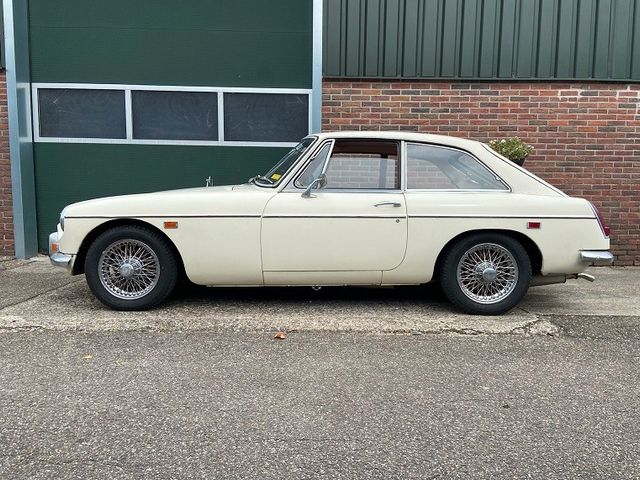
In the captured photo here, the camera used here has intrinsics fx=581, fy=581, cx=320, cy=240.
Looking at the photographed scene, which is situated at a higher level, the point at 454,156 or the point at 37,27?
the point at 37,27

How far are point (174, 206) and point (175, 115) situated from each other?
136 inches

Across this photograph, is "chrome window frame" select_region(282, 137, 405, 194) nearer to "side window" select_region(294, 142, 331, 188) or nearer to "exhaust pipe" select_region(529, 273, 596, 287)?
"side window" select_region(294, 142, 331, 188)

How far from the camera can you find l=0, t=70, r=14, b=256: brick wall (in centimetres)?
756

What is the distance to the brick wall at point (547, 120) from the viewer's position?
24.5 ft

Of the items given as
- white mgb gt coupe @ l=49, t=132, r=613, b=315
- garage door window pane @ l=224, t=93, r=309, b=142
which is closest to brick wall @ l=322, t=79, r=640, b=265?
garage door window pane @ l=224, t=93, r=309, b=142

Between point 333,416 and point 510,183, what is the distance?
291 centimetres

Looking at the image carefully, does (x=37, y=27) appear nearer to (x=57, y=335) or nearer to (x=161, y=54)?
(x=161, y=54)

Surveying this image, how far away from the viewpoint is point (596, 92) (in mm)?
7449

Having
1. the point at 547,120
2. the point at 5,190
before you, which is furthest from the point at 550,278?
the point at 5,190

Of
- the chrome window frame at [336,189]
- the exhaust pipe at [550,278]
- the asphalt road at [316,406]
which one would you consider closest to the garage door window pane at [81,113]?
the chrome window frame at [336,189]

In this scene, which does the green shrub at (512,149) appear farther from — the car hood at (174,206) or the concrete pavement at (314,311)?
the car hood at (174,206)

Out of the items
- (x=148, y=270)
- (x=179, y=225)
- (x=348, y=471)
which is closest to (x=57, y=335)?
(x=148, y=270)

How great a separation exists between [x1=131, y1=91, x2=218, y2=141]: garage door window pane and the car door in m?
3.38

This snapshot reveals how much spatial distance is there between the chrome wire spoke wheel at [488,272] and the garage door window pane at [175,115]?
428cm
